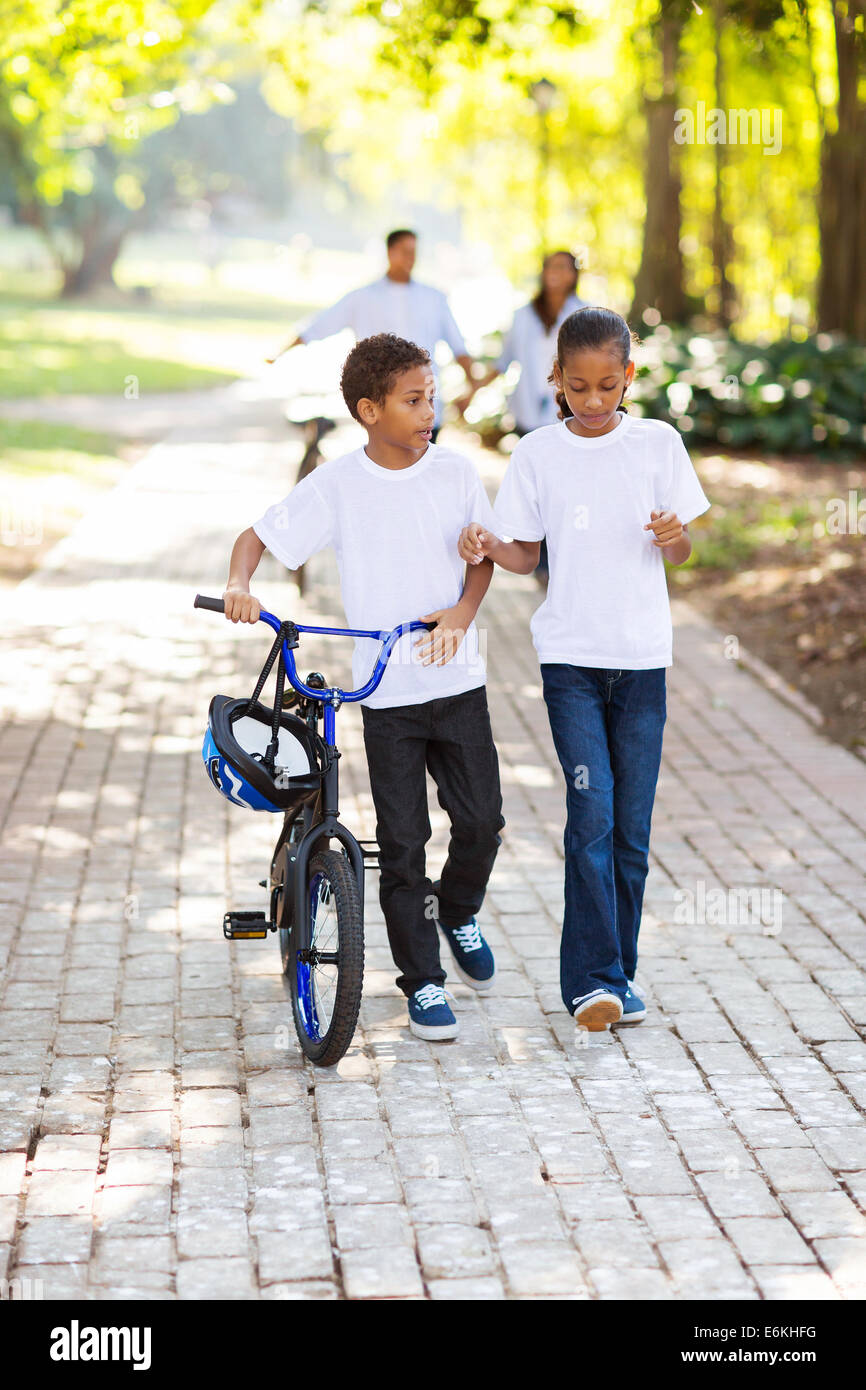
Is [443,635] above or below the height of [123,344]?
below

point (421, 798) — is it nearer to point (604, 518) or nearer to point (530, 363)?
point (604, 518)

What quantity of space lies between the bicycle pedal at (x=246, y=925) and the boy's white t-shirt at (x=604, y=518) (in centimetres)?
110

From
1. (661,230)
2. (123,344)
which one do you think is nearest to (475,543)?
(661,230)

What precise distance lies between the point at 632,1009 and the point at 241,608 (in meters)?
1.60

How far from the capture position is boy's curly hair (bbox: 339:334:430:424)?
4246mm

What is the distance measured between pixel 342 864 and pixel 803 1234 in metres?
1.43

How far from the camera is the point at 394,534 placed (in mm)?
4336

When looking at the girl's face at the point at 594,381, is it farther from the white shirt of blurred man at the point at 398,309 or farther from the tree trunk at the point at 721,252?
the tree trunk at the point at 721,252

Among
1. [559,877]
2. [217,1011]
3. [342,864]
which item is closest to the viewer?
[342,864]

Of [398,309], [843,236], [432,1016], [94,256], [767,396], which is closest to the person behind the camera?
[432,1016]

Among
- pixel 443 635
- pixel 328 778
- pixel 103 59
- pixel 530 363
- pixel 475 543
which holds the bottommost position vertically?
pixel 328 778
